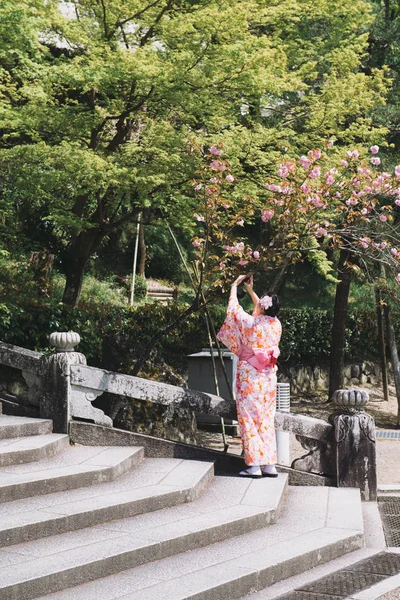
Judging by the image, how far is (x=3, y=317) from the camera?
11.6m

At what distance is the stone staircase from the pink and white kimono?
13.4 inches

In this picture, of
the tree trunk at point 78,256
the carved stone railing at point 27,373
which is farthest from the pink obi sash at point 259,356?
the tree trunk at point 78,256

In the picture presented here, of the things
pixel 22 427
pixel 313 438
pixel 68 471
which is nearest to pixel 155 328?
pixel 313 438

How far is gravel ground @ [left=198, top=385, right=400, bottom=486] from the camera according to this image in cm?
1109

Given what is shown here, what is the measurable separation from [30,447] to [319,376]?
550 inches

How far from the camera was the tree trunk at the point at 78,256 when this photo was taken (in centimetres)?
1389

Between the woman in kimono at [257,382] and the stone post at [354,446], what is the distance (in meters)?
0.74

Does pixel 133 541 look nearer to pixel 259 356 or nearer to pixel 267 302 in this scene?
pixel 259 356

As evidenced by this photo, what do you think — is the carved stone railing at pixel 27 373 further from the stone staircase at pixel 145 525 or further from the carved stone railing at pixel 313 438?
the carved stone railing at pixel 313 438

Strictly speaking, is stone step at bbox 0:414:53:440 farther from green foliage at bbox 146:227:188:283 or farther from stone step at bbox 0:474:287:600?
green foliage at bbox 146:227:188:283

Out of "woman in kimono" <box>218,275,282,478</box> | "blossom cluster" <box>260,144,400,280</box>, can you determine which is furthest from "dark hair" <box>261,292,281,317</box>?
"blossom cluster" <box>260,144,400,280</box>

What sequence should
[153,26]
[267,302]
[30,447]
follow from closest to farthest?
[30,447], [267,302], [153,26]

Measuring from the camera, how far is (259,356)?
796cm

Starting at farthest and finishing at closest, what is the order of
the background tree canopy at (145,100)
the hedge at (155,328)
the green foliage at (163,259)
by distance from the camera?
1. the green foliage at (163,259)
2. the hedge at (155,328)
3. the background tree canopy at (145,100)
